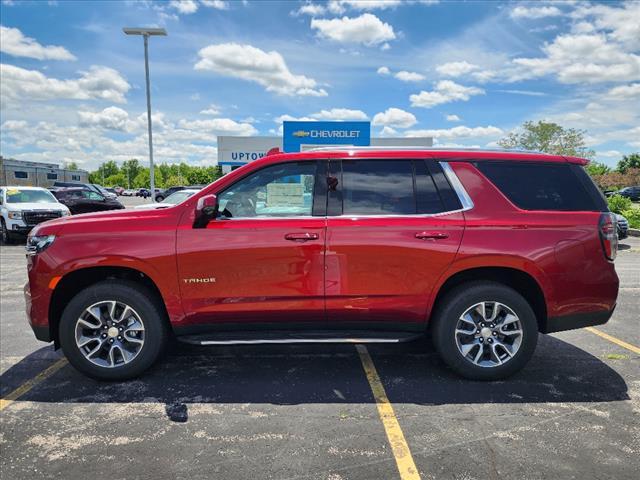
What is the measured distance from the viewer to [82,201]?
19.2 metres

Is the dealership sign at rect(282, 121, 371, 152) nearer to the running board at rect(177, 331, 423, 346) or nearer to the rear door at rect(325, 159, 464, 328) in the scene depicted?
the rear door at rect(325, 159, 464, 328)

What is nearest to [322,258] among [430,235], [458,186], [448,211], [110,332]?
[430,235]

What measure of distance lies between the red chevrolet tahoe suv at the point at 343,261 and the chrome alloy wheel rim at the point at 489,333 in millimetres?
11

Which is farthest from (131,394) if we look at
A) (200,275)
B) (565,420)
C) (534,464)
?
(565,420)

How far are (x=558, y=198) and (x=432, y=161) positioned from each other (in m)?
1.10

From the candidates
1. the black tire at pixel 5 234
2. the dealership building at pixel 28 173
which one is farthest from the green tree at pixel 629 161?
the dealership building at pixel 28 173

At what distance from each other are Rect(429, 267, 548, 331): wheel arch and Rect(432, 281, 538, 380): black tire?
6 cm

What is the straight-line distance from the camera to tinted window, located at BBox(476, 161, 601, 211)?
3.84 meters

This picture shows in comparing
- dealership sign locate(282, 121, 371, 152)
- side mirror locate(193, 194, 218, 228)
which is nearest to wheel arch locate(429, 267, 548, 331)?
side mirror locate(193, 194, 218, 228)

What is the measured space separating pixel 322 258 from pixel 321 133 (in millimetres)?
16705

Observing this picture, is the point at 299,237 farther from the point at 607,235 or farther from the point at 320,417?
the point at 607,235

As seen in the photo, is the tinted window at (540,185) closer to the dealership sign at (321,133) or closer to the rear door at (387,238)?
the rear door at (387,238)

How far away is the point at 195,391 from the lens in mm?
3703

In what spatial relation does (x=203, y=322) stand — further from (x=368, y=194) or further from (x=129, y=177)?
(x=129, y=177)
